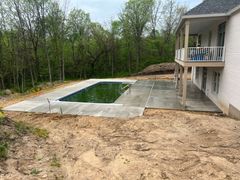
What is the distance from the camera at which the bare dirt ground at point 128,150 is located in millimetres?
5191

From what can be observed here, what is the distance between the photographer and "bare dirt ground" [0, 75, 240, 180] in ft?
17.0

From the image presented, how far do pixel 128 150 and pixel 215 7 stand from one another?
9192mm

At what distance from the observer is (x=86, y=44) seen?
29312mm

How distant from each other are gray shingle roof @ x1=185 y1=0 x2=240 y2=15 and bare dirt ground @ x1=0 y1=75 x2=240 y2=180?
5.47m

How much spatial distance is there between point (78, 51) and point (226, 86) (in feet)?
73.4

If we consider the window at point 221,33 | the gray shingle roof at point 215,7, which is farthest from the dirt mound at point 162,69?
the gray shingle roof at point 215,7

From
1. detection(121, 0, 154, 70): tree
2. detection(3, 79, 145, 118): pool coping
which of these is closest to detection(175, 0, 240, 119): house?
detection(3, 79, 145, 118): pool coping

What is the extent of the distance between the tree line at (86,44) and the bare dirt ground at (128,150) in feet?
48.3

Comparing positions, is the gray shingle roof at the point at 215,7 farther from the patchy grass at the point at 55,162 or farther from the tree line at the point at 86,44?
the tree line at the point at 86,44

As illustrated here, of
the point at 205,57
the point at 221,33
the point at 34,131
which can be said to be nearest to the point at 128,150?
the point at 34,131

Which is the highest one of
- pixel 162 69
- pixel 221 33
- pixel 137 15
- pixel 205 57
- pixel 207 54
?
pixel 137 15

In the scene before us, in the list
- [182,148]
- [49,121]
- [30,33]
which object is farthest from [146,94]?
[30,33]

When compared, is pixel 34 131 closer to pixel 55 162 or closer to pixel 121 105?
pixel 55 162

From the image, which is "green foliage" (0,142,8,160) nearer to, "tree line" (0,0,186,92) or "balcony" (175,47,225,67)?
"balcony" (175,47,225,67)
